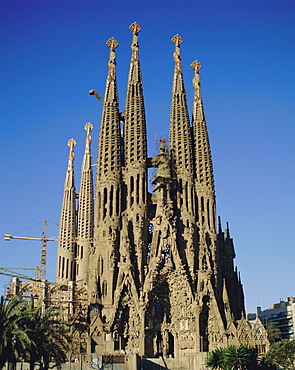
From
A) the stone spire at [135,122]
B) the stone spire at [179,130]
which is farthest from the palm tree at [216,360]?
the stone spire at [179,130]

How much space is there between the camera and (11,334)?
36.9 metres

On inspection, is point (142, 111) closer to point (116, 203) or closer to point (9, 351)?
point (116, 203)

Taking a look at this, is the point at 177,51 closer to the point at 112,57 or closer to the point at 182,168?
the point at 112,57

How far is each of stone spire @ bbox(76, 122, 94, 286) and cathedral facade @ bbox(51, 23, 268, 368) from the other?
7.92 meters

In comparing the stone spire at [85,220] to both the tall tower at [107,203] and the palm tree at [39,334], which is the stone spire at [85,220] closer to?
the tall tower at [107,203]

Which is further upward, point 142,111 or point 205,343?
point 142,111

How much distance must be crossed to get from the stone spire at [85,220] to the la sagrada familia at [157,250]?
6.15 meters

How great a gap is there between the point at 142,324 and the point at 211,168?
2264cm

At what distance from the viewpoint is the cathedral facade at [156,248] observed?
201 ft

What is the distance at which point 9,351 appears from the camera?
3706cm

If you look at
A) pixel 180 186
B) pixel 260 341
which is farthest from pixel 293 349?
pixel 180 186

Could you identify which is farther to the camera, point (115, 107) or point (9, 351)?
point (115, 107)

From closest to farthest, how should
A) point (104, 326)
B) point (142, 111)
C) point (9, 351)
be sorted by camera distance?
point (9, 351) < point (104, 326) < point (142, 111)

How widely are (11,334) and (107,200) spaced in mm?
30676
